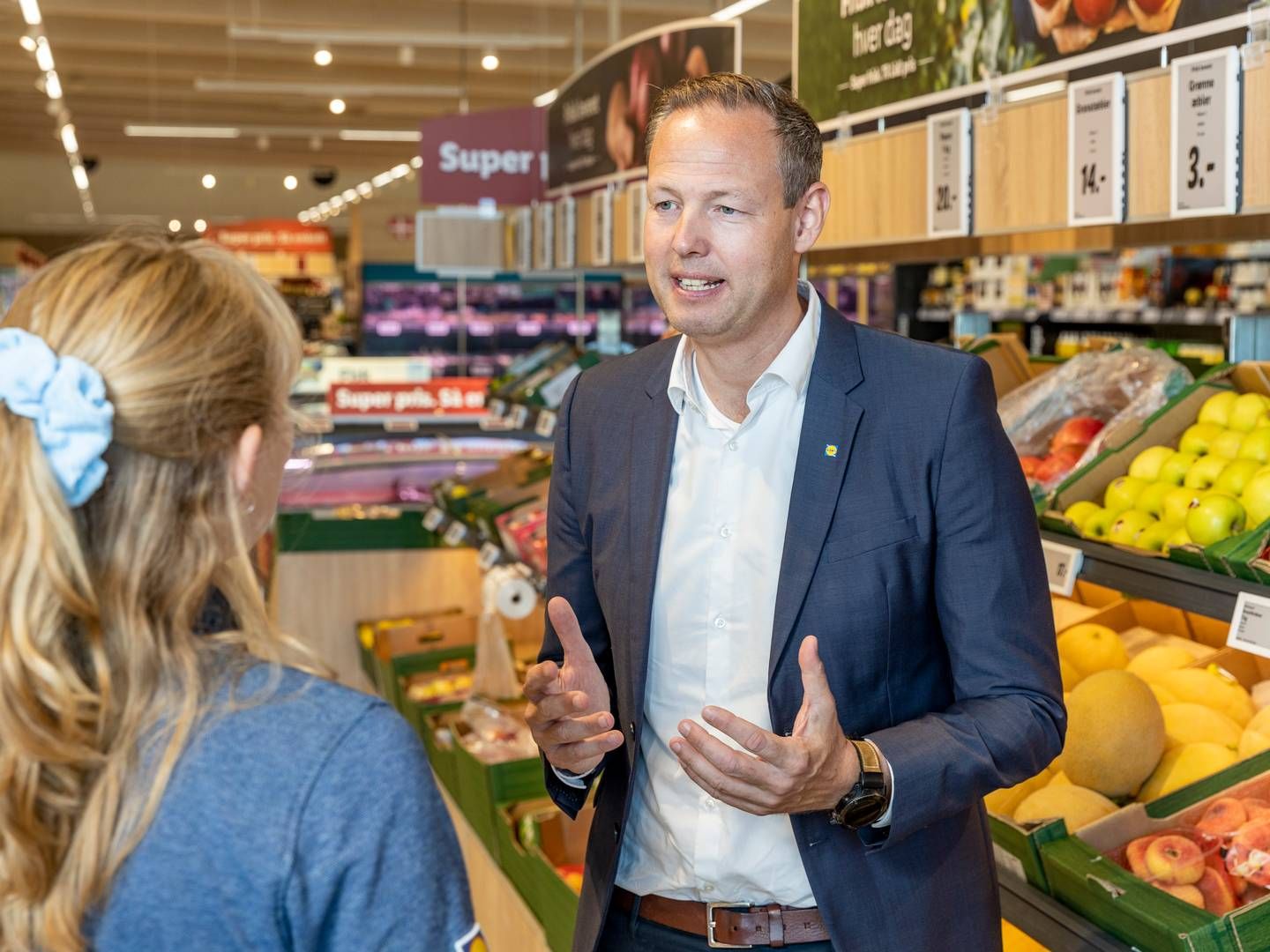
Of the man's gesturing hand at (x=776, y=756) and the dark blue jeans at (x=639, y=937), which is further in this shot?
the dark blue jeans at (x=639, y=937)

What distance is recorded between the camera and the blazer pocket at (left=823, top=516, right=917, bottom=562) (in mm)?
1706

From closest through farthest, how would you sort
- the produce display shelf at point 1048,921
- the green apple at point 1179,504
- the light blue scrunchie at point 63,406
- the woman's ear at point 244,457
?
the light blue scrunchie at point 63,406, the woman's ear at point 244,457, the produce display shelf at point 1048,921, the green apple at point 1179,504

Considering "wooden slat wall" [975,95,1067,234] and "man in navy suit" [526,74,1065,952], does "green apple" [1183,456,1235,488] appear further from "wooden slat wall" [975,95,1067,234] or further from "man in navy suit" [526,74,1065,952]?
"man in navy suit" [526,74,1065,952]

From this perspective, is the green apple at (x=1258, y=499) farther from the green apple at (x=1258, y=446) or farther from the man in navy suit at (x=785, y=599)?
the man in navy suit at (x=785, y=599)

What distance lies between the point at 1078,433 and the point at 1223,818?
3.11ft

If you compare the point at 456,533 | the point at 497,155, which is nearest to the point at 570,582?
the point at 456,533

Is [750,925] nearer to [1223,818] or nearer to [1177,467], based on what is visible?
[1223,818]

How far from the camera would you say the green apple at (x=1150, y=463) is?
8.14ft

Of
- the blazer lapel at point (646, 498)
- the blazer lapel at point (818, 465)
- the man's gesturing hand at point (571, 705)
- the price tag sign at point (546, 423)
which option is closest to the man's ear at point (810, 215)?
the blazer lapel at point (818, 465)

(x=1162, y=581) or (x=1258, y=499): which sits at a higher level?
(x=1258, y=499)

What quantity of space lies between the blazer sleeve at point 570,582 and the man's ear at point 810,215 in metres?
0.44

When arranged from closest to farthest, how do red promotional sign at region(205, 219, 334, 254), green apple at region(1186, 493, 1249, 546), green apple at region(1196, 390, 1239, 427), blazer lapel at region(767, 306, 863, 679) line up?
blazer lapel at region(767, 306, 863, 679) < green apple at region(1186, 493, 1249, 546) < green apple at region(1196, 390, 1239, 427) < red promotional sign at region(205, 219, 334, 254)

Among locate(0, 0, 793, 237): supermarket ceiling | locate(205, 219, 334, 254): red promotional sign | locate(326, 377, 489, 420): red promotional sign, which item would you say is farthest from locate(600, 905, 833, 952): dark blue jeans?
locate(205, 219, 334, 254): red promotional sign

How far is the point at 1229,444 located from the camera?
238 centimetres
